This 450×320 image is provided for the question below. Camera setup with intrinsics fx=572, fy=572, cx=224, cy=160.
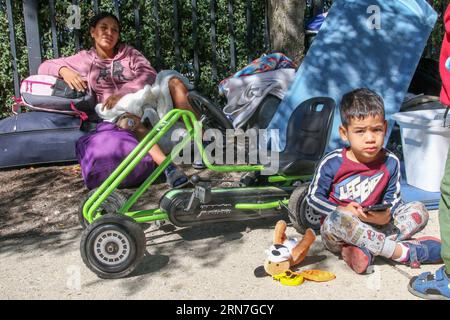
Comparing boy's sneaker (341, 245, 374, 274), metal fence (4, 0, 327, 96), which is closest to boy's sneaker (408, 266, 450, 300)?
boy's sneaker (341, 245, 374, 274)

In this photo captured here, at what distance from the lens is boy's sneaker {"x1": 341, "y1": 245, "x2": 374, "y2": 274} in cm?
299

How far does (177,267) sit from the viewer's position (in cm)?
322

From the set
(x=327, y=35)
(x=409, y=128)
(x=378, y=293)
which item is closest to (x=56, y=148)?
(x=327, y=35)

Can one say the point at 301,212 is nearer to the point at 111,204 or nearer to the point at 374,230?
the point at 374,230

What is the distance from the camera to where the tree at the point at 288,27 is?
20.0 feet

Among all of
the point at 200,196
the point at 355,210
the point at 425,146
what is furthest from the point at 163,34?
Answer: the point at 355,210

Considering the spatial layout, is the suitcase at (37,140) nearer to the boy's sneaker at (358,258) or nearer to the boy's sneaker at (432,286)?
the boy's sneaker at (358,258)

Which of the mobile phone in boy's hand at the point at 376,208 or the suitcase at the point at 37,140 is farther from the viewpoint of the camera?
the suitcase at the point at 37,140

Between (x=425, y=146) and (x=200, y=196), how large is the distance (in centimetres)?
175

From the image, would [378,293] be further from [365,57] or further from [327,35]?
[327,35]

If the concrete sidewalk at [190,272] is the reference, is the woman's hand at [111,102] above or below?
above

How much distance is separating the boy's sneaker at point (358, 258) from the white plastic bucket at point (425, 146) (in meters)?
1.33

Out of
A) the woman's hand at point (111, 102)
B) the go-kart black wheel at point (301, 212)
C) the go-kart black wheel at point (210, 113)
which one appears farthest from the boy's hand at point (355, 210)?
the woman's hand at point (111, 102)

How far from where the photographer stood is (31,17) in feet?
20.2
